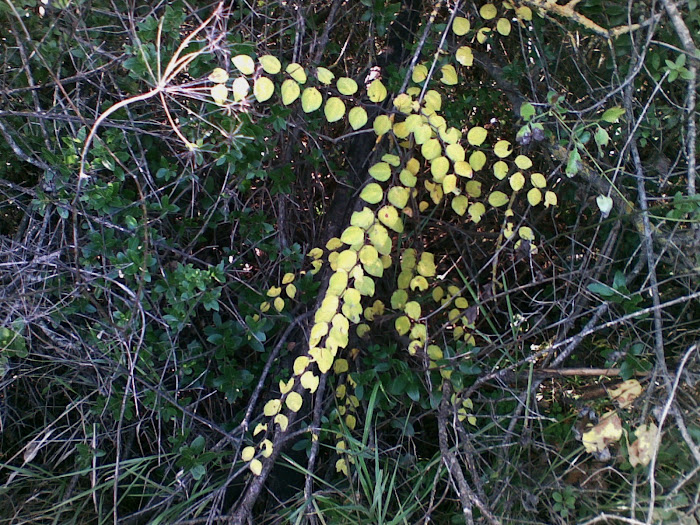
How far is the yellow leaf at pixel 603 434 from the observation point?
1.02 m

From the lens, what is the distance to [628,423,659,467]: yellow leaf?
100 cm

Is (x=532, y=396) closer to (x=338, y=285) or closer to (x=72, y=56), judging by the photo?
(x=338, y=285)

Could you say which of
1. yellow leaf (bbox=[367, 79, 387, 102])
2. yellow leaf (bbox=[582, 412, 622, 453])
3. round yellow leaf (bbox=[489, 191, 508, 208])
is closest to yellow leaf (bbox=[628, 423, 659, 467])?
yellow leaf (bbox=[582, 412, 622, 453])

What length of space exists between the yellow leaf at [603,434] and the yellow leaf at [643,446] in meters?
0.03

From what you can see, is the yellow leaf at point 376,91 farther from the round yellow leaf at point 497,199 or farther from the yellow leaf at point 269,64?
the round yellow leaf at point 497,199

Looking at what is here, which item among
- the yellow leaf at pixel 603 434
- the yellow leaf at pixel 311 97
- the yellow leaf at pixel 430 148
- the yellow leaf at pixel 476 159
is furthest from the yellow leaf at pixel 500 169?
the yellow leaf at pixel 603 434

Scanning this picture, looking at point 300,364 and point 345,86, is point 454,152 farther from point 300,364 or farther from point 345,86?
point 300,364

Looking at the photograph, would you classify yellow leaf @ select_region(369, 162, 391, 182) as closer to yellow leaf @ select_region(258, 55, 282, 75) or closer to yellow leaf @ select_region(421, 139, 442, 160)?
yellow leaf @ select_region(421, 139, 442, 160)

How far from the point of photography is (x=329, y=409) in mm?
1456

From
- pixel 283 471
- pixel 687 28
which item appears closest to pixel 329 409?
pixel 283 471

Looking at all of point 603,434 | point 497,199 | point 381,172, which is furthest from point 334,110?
point 603,434

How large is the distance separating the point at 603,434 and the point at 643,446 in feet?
0.23

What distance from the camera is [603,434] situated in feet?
3.39

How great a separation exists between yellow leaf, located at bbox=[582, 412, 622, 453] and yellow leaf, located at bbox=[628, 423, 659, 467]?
0.03 metres
